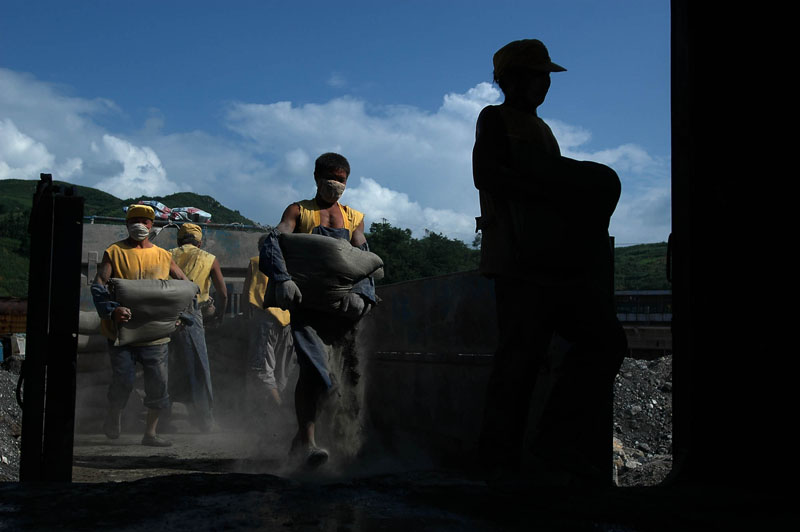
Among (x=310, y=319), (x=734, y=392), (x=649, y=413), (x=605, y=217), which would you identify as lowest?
(x=649, y=413)

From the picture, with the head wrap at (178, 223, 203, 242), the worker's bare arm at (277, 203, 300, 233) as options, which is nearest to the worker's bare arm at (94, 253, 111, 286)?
the head wrap at (178, 223, 203, 242)

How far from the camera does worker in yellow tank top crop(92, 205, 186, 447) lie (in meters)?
6.14

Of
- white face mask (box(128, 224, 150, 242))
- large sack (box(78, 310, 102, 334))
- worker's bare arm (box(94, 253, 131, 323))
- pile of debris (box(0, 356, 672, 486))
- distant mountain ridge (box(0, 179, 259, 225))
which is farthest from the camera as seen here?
distant mountain ridge (box(0, 179, 259, 225))

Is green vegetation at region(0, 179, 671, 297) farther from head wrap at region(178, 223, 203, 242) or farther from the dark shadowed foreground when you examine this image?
the dark shadowed foreground

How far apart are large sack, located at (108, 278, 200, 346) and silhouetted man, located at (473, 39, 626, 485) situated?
3.81 metres

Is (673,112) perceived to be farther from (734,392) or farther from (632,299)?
(632,299)

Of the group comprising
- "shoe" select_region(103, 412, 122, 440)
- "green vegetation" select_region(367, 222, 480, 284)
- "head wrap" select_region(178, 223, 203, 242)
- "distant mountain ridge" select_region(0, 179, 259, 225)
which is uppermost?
"distant mountain ridge" select_region(0, 179, 259, 225)

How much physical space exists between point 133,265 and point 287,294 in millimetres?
2541

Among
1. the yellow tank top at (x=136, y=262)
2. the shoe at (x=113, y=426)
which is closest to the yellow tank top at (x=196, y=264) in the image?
the yellow tank top at (x=136, y=262)

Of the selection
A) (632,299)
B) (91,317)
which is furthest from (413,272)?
(91,317)

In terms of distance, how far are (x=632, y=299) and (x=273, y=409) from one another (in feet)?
132

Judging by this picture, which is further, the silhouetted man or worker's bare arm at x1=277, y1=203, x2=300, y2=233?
worker's bare arm at x1=277, y1=203, x2=300, y2=233

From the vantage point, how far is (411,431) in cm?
558

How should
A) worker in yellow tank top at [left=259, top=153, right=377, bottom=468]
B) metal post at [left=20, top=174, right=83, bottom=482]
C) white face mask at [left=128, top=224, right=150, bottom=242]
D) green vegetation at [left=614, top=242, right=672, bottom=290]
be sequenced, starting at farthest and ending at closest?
green vegetation at [left=614, top=242, right=672, bottom=290] < white face mask at [left=128, top=224, right=150, bottom=242] < worker in yellow tank top at [left=259, top=153, right=377, bottom=468] < metal post at [left=20, top=174, right=83, bottom=482]
